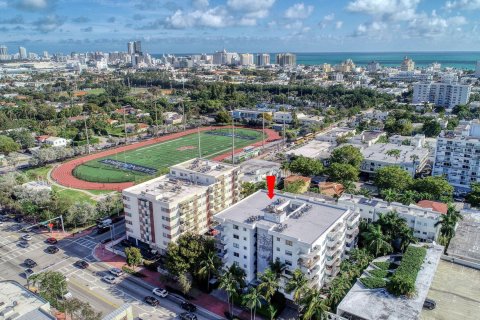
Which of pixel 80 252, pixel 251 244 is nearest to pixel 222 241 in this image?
pixel 251 244

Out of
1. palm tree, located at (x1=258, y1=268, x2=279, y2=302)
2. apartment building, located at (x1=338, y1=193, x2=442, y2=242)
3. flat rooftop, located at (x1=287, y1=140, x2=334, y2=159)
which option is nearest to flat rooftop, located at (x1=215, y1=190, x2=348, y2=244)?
palm tree, located at (x1=258, y1=268, x2=279, y2=302)

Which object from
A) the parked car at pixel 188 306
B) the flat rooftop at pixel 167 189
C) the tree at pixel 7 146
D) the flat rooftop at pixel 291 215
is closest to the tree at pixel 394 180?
the flat rooftop at pixel 291 215

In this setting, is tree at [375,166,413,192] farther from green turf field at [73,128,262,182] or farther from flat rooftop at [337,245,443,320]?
Result: green turf field at [73,128,262,182]

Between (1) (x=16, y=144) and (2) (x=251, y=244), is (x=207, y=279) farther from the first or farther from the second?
(1) (x=16, y=144)

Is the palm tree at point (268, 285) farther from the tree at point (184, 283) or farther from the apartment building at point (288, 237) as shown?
the tree at point (184, 283)

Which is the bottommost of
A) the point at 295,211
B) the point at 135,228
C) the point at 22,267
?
the point at 22,267

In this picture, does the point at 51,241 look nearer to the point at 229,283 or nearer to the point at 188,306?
the point at 188,306

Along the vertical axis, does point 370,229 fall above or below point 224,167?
→ below
